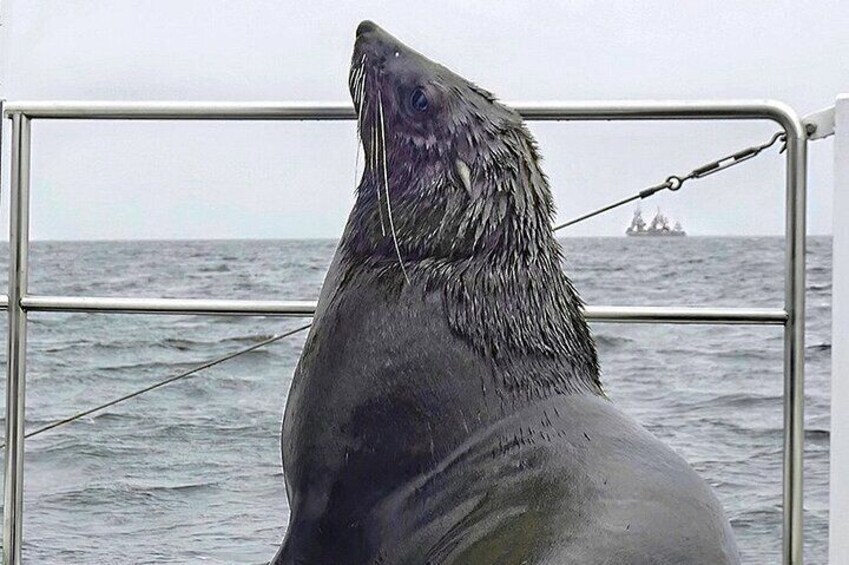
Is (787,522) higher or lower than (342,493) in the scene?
lower

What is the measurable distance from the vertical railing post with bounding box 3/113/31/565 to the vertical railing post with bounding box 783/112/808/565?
122 cm

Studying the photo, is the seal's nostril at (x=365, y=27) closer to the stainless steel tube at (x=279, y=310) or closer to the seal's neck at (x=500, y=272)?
the seal's neck at (x=500, y=272)

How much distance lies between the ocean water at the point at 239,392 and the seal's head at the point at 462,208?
4.96 meters

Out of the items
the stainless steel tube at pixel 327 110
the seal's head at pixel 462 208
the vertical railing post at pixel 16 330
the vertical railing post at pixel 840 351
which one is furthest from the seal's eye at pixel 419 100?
the vertical railing post at pixel 16 330

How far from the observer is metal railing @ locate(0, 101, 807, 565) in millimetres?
1973

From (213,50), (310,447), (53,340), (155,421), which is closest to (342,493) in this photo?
(310,447)

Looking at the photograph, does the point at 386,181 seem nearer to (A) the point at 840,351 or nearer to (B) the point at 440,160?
(B) the point at 440,160

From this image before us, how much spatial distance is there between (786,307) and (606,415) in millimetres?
889

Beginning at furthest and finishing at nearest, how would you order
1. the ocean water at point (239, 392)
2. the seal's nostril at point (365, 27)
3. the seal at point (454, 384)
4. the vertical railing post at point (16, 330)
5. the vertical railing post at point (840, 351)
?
the ocean water at point (239, 392) → the vertical railing post at point (16, 330) → the vertical railing post at point (840, 351) → the seal's nostril at point (365, 27) → the seal at point (454, 384)

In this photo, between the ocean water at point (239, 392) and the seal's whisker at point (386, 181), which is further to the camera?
the ocean water at point (239, 392)

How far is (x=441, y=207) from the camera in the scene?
4.32 ft

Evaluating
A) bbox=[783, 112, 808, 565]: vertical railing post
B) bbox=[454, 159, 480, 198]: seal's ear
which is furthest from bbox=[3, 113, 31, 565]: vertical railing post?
bbox=[783, 112, 808, 565]: vertical railing post

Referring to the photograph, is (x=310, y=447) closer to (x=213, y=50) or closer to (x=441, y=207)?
(x=441, y=207)

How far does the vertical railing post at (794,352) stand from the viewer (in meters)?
2.00
